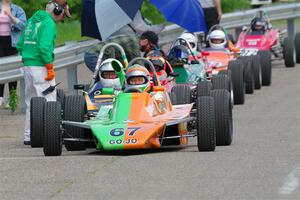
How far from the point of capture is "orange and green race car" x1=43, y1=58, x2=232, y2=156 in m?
14.3

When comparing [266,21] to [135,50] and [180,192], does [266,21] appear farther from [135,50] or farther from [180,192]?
[180,192]

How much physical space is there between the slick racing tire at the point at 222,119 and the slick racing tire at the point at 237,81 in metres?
6.09

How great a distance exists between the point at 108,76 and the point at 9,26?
196 inches

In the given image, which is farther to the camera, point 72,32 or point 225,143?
point 72,32

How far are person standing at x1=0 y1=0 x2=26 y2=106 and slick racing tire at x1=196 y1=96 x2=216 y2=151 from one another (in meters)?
7.08

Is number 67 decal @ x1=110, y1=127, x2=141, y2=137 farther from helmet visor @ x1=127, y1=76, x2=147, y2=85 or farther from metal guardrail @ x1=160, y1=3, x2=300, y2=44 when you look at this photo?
metal guardrail @ x1=160, y1=3, x2=300, y2=44

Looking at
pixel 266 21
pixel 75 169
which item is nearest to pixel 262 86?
pixel 266 21

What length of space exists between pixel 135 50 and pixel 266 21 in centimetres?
912

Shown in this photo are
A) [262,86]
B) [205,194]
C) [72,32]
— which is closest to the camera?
[205,194]

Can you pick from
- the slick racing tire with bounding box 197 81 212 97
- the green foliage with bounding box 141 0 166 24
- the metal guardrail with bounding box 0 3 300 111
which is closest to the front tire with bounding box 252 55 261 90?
the metal guardrail with bounding box 0 3 300 111

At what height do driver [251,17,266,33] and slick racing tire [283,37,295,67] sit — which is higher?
driver [251,17,266,33]

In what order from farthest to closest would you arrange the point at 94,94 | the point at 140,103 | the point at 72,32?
the point at 72,32 → the point at 94,94 → the point at 140,103

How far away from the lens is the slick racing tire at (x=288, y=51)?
27.6 m

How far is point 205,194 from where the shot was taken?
36.4 feet
